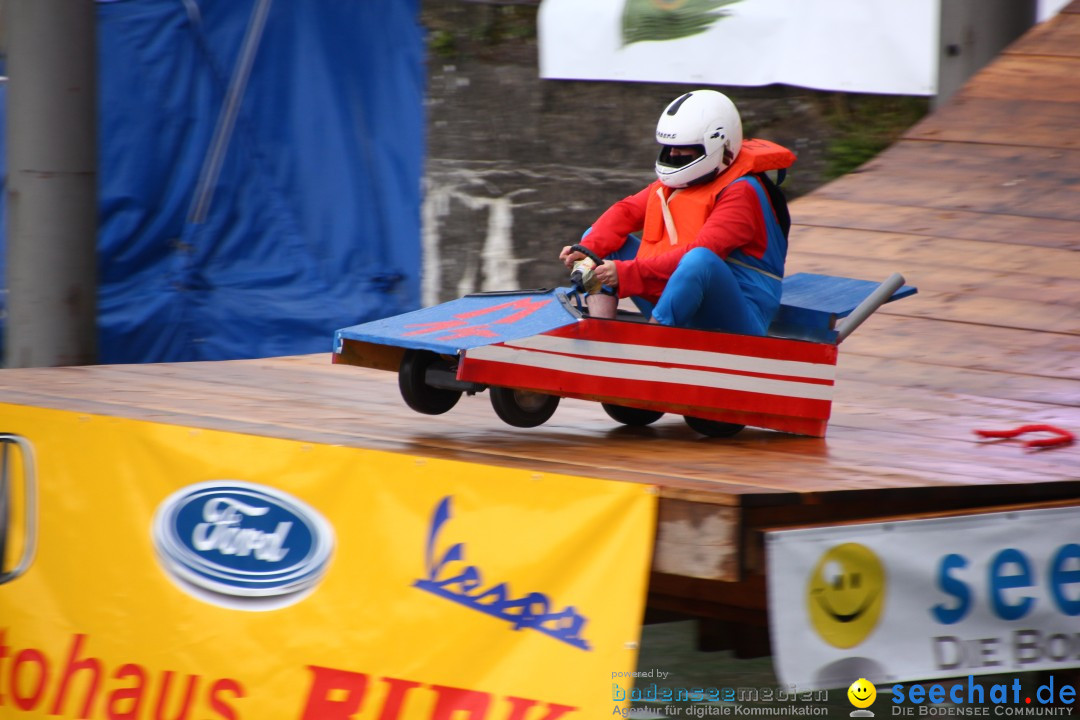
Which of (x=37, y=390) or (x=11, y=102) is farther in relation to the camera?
(x=11, y=102)

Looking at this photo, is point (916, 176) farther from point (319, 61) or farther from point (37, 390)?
point (37, 390)

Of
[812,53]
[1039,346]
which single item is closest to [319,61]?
[812,53]

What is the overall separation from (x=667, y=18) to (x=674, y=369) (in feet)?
16.0

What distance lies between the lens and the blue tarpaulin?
860cm

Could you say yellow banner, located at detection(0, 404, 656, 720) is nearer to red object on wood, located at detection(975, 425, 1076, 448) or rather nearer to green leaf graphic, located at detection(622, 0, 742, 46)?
red object on wood, located at detection(975, 425, 1076, 448)

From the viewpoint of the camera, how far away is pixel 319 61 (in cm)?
935

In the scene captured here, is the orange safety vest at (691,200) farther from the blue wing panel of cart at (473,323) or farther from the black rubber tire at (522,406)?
the black rubber tire at (522,406)

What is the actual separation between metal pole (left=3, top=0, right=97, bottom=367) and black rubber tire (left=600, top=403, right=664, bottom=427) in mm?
2775

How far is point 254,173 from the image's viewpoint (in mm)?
9273

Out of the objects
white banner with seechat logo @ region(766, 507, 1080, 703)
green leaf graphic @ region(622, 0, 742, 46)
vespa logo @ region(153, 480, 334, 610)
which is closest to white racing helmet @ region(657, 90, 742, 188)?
white banner with seechat logo @ region(766, 507, 1080, 703)

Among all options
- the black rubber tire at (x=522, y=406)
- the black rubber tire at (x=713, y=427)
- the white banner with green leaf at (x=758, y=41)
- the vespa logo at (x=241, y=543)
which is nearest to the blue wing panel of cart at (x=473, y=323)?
the black rubber tire at (x=522, y=406)

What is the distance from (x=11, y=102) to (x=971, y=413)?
4.09m

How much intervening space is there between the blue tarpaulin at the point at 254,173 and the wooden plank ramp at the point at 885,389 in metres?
3.31

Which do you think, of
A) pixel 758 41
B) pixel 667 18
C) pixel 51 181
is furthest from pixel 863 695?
pixel 667 18
